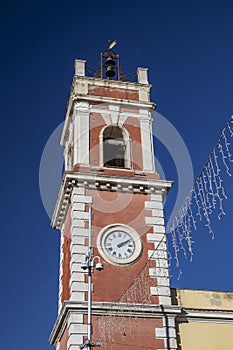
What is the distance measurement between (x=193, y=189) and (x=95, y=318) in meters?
5.77

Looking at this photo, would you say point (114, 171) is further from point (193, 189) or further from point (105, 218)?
point (193, 189)

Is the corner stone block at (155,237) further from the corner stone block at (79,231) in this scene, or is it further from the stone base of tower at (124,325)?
the stone base of tower at (124,325)

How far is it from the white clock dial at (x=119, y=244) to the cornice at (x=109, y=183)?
1613 mm

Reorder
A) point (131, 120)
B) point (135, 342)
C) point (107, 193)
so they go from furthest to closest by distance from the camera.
Answer: point (131, 120) < point (107, 193) < point (135, 342)

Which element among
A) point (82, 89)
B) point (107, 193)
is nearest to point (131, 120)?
point (82, 89)

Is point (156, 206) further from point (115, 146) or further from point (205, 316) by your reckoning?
point (205, 316)

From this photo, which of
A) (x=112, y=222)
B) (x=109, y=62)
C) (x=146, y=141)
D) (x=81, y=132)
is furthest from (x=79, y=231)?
(x=109, y=62)

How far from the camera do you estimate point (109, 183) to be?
18859 millimetres

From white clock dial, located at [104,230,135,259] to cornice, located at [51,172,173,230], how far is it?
1613 millimetres

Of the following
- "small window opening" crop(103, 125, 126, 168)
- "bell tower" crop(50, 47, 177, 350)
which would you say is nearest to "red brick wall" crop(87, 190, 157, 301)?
"bell tower" crop(50, 47, 177, 350)

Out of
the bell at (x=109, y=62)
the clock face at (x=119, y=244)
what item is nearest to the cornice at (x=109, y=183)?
the clock face at (x=119, y=244)

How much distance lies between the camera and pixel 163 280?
1739 cm

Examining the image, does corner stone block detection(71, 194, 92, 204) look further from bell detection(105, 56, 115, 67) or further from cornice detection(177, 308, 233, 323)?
bell detection(105, 56, 115, 67)

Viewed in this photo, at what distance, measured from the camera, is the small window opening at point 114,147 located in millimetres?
20656
